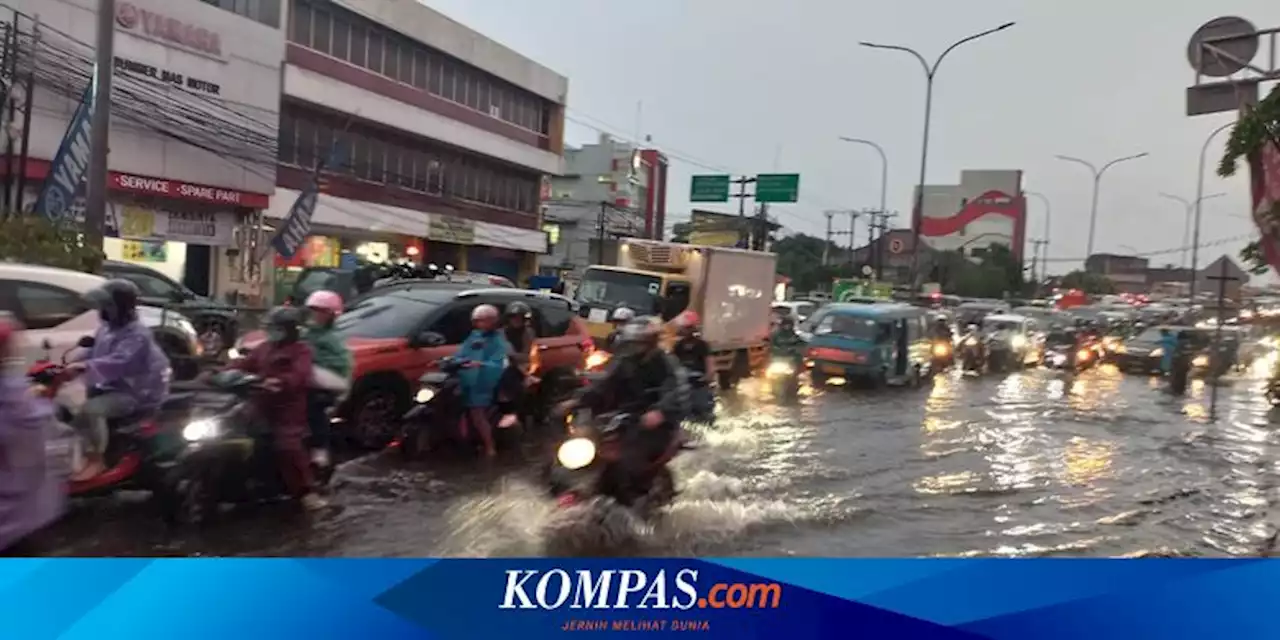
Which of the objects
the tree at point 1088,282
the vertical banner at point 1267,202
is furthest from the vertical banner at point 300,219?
the vertical banner at point 1267,202

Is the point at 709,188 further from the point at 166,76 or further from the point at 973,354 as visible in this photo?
the point at 973,354

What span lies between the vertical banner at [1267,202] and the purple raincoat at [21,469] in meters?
3.16

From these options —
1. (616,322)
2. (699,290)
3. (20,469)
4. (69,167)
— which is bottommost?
(20,469)

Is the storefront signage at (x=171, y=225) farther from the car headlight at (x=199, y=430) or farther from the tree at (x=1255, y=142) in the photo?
the tree at (x=1255, y=142)

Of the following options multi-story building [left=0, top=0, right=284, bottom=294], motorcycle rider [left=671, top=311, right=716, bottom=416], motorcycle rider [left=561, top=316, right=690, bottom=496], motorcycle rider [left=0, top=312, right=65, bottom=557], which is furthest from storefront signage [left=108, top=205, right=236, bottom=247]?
motorcycle rider [left=671, top=311, right=716, bottom=416]

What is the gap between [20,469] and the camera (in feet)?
6.74

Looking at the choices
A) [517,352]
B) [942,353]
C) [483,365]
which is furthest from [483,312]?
[942,353]

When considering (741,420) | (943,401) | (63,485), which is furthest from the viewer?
(741,420)

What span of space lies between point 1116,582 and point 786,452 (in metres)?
1.31

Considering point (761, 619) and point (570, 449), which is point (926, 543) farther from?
point (570, 449)

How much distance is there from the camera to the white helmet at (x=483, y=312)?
394cm

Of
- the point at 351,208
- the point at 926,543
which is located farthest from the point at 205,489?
the point at 926,543

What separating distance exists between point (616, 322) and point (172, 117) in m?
1.82

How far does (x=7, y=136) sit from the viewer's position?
2.50 meters
